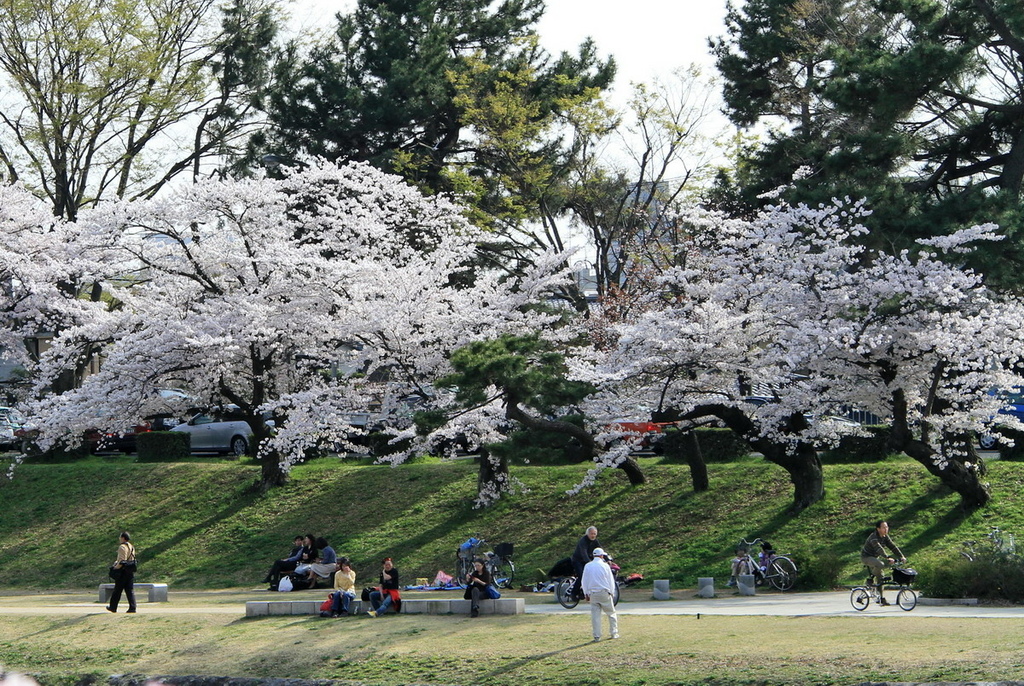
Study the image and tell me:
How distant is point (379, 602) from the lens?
20.3 m

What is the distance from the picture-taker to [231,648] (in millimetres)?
18906

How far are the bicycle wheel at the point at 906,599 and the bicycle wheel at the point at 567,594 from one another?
5.11m

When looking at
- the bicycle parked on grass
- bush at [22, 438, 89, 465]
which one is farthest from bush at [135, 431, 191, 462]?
the bicycle parked on grass

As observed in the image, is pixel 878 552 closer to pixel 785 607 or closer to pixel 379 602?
pixel 785 607

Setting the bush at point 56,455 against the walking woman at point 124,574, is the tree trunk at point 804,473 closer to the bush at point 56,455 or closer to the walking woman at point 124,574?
the walking woman at point 124,574

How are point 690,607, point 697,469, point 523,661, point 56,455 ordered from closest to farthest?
point 523,661, point 690,607, point 697,469, point 56,455

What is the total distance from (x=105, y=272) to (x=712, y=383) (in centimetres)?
1539

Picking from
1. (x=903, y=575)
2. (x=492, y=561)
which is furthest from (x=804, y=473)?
(x=903, y=575)

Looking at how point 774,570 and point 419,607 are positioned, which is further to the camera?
point 774,570

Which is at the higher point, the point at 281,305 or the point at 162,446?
the point at 281,305

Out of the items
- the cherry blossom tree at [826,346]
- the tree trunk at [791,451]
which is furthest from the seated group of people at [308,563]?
the tree trunk at [791,451]

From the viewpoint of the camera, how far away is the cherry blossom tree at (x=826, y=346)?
22828 millimetres

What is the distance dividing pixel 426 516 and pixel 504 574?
5033 millimetres

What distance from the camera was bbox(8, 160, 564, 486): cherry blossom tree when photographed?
2700 centimetres
